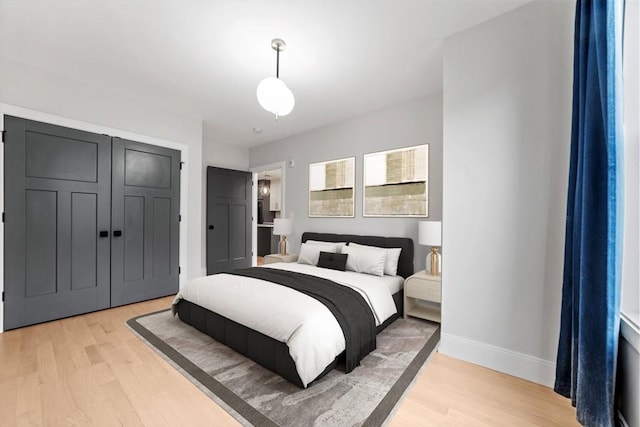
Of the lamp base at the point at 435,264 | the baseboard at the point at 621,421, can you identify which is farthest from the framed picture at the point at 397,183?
the baseboard at the point at 621,421

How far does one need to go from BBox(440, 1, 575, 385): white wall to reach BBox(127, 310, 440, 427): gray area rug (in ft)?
1.57

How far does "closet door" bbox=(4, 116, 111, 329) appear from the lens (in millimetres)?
2771

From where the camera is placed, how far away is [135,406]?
1.68 metres

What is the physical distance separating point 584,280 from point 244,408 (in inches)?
79.2

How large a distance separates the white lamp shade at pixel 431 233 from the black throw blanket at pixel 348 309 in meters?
1.10

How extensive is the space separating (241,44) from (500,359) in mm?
3426

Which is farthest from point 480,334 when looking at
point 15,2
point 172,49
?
point 15,2

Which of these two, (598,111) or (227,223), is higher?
(598,111)

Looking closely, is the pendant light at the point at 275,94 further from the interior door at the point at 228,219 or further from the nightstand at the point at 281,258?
the interior door at the point at 228,219

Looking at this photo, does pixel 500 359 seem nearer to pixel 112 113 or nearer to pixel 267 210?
pixel 112 113

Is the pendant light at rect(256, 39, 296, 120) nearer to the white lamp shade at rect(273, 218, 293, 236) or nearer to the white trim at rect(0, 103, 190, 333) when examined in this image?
the white trim at rect(0, 103, 190, 333)

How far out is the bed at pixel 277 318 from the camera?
1843 mm

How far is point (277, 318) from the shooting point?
6.48ft

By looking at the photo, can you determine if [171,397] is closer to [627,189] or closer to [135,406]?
[135,406]
